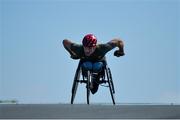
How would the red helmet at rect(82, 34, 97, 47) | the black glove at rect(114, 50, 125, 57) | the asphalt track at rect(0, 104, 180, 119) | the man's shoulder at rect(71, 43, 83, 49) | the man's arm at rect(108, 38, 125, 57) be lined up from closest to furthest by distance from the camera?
the asphalt track at rect(0, 104, 180, 119) → the red helmet at rect(82, 34, 97, 47) → the man's shoulder at rect(71, 43, 83, 49) → the man's arm at rect(108, 38, 125, 57) → the black glove at rect(114, 50, 125, 57)

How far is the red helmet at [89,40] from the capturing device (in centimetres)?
1817

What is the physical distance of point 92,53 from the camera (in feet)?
60.9

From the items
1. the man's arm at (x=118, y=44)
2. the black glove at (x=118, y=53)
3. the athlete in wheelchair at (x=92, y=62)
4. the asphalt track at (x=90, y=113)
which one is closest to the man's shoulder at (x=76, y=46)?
the athlete in wheelchair at (x=92, y=62)

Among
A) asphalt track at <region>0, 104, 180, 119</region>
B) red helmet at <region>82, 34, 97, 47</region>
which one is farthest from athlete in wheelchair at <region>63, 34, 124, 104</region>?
asphalt track at <region>0, 104, 180, 119</region>

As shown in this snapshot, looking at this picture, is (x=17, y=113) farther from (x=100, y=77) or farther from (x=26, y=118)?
(x=100, y=77)

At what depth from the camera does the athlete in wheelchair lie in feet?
60.7

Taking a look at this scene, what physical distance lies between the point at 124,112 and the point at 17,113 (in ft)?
9.17

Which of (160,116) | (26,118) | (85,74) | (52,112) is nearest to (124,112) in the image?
(160,116)

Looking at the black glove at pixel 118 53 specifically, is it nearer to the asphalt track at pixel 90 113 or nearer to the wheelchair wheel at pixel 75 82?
the wheelchair wheel at pixel 75 82

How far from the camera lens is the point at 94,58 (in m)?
18.7

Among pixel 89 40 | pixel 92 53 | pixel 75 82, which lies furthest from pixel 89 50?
pixel 75 82

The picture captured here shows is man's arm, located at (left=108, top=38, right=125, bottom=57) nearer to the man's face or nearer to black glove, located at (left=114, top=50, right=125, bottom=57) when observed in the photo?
black glove, located at (left=114, top=50, right=125, bottom=57)

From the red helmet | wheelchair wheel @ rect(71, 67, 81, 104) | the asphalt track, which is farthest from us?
wheelchair wheel @ rect(71, 67, 81, 104)

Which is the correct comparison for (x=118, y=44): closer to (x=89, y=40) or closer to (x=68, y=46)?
(x=89, y=40)
